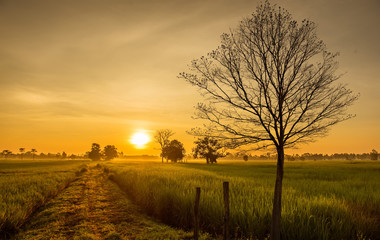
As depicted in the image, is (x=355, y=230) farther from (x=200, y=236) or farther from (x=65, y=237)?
(x=65, y=237)

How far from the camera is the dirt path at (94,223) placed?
26.0ft

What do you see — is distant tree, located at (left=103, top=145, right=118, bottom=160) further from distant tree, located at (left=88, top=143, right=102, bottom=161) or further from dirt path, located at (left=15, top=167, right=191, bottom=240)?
dirt path, located at (left=15, top=167, right=191, bottom=240)

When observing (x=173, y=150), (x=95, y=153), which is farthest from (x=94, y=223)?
(x=95, y=153)

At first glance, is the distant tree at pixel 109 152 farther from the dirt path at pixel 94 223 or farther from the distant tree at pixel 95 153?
the dirt path at pixel 94 223

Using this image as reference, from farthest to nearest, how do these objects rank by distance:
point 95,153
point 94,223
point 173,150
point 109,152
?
point 109,152 < point 95,153 < point 173,150 < point 94,223

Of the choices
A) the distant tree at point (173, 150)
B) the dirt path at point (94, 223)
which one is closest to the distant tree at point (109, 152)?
the distant tree at point (173, 150)

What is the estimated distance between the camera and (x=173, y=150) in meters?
90.4

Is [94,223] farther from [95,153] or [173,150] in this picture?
[95,153]

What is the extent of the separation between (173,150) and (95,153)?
95015 mm

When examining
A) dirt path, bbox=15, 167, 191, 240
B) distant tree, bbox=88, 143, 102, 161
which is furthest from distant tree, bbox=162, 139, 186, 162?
distant tree, bbox=88, 143, 102, 161

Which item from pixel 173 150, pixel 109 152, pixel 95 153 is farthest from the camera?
pixel 109 152

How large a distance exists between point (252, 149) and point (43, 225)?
9.73 meters

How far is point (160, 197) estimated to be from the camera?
1114cm

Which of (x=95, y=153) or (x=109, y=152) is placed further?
(x=109, y=152)
